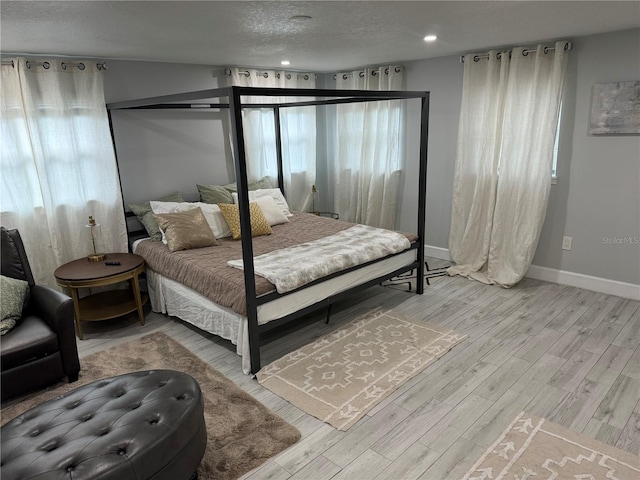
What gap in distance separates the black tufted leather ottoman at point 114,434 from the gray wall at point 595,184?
3560 mm

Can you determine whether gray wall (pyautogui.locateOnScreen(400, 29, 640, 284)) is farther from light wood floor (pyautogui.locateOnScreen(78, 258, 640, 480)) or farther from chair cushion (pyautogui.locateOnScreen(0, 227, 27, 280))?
chair cushion (pyautogui.locateOnScreen(0, 227, 27, 280))

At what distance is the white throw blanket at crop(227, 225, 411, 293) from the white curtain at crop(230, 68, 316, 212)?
5.03 feet

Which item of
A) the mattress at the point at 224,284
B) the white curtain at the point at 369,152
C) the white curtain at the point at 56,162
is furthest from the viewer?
the white curtain at the point at 369,152

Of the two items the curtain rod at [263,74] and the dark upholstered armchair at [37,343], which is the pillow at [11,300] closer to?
the dark upholstered armchair at [37,343]

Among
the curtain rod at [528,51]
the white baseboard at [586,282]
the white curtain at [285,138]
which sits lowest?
the white baseboard at [586,282]

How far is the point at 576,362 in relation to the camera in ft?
9.25

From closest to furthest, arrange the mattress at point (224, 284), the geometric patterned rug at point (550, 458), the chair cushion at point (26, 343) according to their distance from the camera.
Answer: the geometric patterned rug at point (550, 458) → the chair cushion at point (26, 343) → the mattress at point (224, 284)

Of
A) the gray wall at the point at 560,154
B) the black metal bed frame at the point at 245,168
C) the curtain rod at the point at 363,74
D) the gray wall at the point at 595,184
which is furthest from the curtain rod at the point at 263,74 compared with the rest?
the gray wall at the point at 595,184

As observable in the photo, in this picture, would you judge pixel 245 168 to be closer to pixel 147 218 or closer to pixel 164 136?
pixel 147 218

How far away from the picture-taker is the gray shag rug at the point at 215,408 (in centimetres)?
209

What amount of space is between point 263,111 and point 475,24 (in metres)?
2.67

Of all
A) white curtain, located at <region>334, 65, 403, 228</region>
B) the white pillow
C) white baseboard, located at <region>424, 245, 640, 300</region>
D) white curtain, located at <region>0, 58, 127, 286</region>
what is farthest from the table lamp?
white baseboard, located at <region>424, 245, 640, 300</region>

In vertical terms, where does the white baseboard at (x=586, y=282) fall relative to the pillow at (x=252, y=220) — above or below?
below

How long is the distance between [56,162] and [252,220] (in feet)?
5.52
